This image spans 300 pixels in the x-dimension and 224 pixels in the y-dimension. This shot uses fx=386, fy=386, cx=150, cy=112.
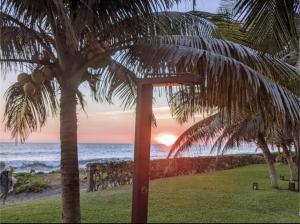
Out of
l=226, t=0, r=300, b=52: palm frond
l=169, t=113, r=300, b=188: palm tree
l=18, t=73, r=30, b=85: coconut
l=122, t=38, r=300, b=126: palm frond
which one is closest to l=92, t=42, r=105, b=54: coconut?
l=122, t=38, r=300, b=126: palm frond

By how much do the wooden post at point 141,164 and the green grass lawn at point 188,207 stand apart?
3.49 m

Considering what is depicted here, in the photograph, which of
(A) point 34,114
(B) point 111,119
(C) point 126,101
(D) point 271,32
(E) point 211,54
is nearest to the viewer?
(D) point 271,32

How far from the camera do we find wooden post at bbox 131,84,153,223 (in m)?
3.46

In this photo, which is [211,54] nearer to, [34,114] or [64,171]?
[64,171]

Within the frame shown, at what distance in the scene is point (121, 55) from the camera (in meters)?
4.97

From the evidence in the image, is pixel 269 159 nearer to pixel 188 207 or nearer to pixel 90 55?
pixel 188 207

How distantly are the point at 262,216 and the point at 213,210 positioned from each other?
1.03 m

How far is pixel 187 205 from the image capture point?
27.8 ft

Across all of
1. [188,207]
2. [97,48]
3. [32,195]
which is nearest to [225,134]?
[188,207]

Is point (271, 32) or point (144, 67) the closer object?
point (271, 32)

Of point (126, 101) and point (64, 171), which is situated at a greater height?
point (126, 101)

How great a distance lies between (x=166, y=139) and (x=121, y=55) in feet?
12.7

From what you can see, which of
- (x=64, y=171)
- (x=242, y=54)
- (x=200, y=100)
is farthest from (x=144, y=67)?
(x=64, y=171)

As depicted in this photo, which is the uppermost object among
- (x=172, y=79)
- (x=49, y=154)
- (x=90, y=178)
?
(x=172, y=79)
